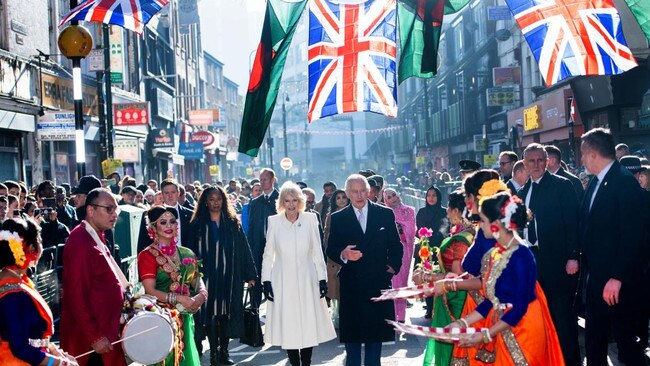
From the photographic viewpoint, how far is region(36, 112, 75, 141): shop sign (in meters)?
17.7

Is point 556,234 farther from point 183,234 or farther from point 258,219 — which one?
point 258,219

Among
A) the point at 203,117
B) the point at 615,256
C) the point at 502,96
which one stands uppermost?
the point at 203,117

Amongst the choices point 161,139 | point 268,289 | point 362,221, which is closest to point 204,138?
point 161,139

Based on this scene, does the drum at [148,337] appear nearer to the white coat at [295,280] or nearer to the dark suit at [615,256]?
the white coat at [295,280]

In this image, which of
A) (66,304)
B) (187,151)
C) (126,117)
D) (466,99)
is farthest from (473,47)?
(66,304)

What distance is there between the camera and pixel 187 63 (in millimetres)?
54531

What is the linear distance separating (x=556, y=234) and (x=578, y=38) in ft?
5.85

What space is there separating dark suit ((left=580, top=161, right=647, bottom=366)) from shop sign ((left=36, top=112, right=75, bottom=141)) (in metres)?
13.2

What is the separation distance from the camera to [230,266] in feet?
32.2

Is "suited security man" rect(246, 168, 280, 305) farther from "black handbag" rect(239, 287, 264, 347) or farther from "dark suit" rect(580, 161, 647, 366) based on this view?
"dark suit" rect(580, 161, 647, 366)

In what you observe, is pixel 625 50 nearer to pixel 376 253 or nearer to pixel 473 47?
pixel 376 253

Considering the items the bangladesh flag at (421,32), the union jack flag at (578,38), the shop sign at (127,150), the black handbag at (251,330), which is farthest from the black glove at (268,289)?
the shop sign at (127,150)

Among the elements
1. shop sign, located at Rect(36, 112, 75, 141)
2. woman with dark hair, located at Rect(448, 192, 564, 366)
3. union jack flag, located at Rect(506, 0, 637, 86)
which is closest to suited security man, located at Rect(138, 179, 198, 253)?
union jack flag, located at Rect(506, 0, 637, 86)

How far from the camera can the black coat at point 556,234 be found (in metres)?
8.02
